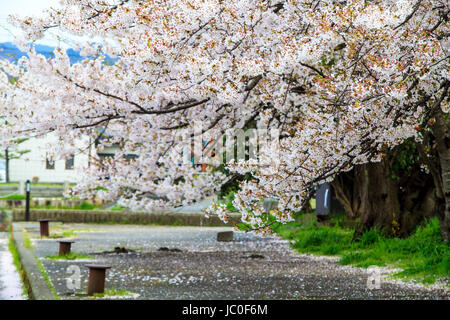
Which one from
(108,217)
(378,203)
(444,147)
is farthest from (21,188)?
(444,147)

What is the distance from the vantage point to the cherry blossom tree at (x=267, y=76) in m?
7.18

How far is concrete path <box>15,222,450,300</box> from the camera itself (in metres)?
8.87

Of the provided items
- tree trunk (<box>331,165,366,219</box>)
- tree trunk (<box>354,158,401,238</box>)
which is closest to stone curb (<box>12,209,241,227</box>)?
tree trunk (<box>331,165,366,219</box>)

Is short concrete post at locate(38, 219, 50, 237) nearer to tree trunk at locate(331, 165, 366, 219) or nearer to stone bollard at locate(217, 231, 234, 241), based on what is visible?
stone bollard at locate(217, 231, 234, 241)

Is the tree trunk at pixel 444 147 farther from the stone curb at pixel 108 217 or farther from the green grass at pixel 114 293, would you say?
the stone curb at pixel 108 217

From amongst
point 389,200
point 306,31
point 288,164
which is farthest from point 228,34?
point 389,200

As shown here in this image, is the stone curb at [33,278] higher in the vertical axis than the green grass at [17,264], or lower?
higher

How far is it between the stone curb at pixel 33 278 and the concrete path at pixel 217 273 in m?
0.19

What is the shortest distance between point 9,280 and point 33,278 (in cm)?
149

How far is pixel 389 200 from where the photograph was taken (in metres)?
15.0

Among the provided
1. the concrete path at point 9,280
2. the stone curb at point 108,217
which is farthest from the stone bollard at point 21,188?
the concrete path at point 9,280

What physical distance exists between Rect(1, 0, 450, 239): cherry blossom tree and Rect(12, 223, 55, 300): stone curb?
210cm
